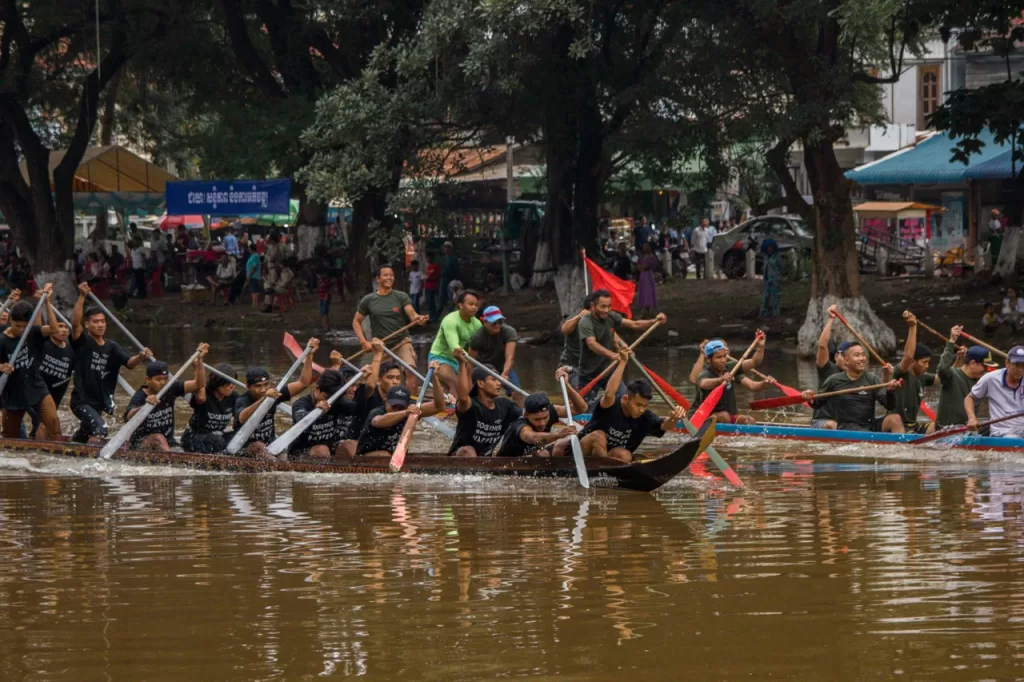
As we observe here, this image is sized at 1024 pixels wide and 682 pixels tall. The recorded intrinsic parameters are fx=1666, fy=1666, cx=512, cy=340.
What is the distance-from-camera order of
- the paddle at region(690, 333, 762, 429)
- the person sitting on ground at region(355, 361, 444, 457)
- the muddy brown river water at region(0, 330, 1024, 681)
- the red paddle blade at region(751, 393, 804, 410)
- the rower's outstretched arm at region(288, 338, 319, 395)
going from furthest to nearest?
the red paddle blade at region(751, 393, 804, 410) → the rower's outstretched arm at region(288, 338, 319, 395) → the paddle at region(690, 333, 762, 429) → the person sitting on ground at region(355, 361, 444, 457) → the muddy brown river water at region(0, 330, 1024, 681)

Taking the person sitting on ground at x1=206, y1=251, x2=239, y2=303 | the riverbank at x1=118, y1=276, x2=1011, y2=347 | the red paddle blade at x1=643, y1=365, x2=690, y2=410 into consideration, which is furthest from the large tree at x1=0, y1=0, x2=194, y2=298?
the red paddle blade at x1=643, y1=365, x2=690, y2=410

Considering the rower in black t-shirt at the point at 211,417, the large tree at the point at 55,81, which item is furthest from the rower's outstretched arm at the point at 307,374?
the large tree at the point at 55,81

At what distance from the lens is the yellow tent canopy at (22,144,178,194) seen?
3834cm

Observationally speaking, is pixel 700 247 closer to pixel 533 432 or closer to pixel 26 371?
pixel 26 371

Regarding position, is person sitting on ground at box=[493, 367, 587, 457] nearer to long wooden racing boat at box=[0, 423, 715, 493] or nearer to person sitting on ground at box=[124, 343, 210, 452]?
long wooden racing boat at box=[0, 423, 715, 493]

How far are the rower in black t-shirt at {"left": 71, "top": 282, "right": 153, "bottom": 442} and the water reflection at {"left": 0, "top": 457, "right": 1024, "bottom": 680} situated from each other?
1.97m

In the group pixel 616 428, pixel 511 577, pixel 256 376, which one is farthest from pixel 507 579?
pixel 256 376

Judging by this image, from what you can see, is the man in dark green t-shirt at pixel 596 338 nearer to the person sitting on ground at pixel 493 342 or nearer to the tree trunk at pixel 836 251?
the person sitting on ground at pixel 493 342

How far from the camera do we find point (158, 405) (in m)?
14.4

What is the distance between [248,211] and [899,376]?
65.3 ft

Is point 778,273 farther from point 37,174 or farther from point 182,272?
point 182,272

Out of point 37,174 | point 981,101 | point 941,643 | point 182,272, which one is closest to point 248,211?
point 37,174

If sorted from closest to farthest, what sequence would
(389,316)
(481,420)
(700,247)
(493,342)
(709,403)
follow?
(481,420) → (709,403) → (493,342) → (389,316) → (700,247)

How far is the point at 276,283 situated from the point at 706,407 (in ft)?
69.2
